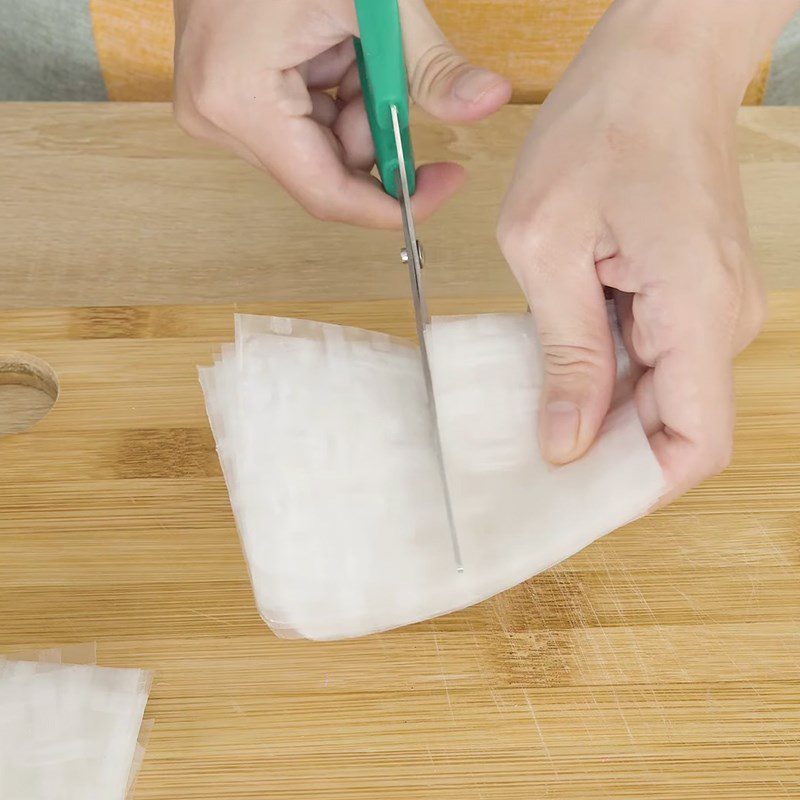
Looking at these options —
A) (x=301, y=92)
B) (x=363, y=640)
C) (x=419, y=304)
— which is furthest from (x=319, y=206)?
(x=363, y=640)

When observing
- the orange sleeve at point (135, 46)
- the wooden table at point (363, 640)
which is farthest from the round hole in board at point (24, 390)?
the orange sleeve at point (135, 46)

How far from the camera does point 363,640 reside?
72cm

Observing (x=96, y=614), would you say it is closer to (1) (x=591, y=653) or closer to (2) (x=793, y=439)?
(1) (x=591, y=653)

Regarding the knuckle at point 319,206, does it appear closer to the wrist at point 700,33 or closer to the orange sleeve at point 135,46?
the wrist at point 700,33

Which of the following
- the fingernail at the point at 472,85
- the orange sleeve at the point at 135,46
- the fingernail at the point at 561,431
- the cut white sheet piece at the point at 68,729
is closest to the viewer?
the cut white sheet piece at the point at 68,729

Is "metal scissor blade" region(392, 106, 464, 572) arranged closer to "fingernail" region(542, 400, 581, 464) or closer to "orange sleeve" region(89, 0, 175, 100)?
"fingernail" region(542, 400, 581, 464)

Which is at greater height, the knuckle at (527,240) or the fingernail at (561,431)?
the knuckle at (527,240)


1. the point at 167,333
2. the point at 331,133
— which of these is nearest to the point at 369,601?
the point at 167,333

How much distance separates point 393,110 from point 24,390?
1.47 ft

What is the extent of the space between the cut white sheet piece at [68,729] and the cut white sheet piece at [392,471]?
123 mm

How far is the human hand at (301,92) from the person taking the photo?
0.89m

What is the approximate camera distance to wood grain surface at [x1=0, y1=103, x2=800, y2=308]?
1005mm

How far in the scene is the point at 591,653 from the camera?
28.2 inches

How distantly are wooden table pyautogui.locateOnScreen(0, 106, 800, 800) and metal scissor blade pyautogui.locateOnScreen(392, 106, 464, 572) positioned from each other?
8 cm
